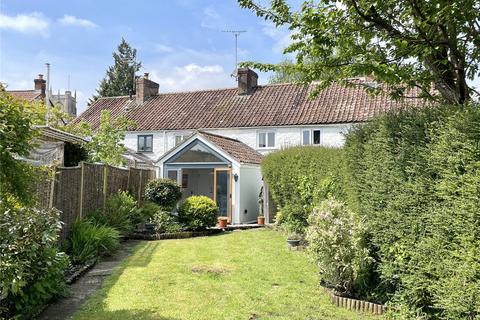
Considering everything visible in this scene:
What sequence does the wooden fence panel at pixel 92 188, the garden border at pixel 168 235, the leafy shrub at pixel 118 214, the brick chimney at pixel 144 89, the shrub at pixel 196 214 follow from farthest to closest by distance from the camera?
the brick chimney at pixel 144 89 < the shrub at pixel 196 214 < the garden border at pixel 168 235 < the leafy shrub at pixel 118 214 < the wooden fence panel at pixel 92 188

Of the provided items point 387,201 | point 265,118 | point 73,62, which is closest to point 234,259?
point 387,201

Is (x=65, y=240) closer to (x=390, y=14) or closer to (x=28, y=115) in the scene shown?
(x=28, y=115)

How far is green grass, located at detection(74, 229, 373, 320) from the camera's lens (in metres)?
6.59

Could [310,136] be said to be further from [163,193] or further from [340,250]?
[340,250]

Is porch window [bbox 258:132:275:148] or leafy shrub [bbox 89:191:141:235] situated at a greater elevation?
porch window [bbox 258:132:275:148]

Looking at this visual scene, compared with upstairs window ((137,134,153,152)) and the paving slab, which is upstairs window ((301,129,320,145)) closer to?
upstairs window ((137,134,153,152))

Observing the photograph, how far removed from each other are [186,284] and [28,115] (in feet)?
15.4

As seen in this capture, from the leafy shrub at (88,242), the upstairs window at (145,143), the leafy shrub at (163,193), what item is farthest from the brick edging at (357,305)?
the upstairs window at (145,143)

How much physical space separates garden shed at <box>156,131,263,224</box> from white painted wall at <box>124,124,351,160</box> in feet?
9.01

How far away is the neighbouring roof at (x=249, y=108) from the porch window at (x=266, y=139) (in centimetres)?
62

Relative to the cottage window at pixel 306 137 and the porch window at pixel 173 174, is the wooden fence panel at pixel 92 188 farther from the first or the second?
the cottage window at pixel 306 137

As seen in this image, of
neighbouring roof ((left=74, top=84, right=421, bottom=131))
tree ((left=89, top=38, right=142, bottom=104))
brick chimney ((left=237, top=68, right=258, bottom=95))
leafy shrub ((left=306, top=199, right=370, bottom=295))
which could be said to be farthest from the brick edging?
tree ((left=89, top=38, right=142, bottom=104))

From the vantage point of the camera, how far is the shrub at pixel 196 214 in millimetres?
16969

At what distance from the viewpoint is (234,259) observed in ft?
36.4
